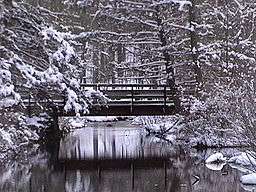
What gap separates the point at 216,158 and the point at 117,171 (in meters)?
3.52

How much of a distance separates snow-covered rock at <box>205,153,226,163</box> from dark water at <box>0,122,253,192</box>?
38cm

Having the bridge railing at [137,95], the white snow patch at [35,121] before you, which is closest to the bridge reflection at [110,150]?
the white snow patch at [35,121]

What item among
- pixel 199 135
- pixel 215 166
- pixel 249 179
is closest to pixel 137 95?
pixel 199 135

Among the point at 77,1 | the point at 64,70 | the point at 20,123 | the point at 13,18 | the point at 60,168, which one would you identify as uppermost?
the point at 77,1

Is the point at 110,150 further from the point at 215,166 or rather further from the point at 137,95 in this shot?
the point at 215,166

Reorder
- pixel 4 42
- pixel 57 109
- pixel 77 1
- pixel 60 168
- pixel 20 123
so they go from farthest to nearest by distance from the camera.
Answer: pixel 77 1
pixel 57 109
pixel 60 168
pixel 20 123
pixel 4 42

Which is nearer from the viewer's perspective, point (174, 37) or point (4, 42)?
point (4, 42)

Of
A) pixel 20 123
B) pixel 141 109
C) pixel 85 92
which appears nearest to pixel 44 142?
pixel 141 109

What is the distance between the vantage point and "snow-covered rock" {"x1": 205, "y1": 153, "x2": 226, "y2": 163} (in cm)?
1883

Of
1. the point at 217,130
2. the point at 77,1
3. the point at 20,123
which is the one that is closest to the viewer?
the point at 20,123

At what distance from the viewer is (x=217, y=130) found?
2192 centimetres

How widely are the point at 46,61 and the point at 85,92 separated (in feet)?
3.92

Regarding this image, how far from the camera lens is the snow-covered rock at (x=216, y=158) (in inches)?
741

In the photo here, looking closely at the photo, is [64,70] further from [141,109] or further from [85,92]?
[141,109]
